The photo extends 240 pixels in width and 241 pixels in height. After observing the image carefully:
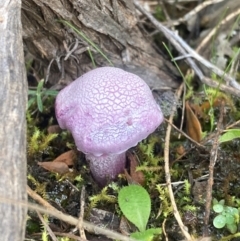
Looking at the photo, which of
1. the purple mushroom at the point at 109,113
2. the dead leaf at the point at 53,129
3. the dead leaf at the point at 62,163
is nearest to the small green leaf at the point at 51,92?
the dead leaf at the point at 53,129

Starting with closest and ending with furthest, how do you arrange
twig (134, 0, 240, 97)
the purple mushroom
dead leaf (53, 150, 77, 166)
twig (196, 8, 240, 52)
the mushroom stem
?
the purple mushroom → the mushroom stem → dead leaf (53, 150, 77, 166) → twig (134, 0, 240, 97) → twig (196, 8, 240, 52)

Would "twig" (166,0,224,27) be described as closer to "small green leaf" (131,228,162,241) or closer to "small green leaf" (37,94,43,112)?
"small green leaf" (37,94,43,112)

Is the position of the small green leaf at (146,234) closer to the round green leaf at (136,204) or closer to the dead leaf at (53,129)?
the round green leaf at (136,204)

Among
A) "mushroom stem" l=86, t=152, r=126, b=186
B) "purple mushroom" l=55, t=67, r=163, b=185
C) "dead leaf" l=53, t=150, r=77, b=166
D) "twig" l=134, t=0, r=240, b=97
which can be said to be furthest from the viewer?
"twig" l=134, t=0, r=240, b=97

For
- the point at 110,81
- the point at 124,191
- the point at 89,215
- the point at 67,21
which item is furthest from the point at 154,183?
the point at 67,21

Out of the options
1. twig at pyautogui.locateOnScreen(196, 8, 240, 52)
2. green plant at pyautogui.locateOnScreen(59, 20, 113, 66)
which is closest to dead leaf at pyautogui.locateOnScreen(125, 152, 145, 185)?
green plant at pyautogui.locateOnScreen(59, 20, 113, 66)

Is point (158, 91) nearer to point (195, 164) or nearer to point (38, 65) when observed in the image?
point (195, 164)

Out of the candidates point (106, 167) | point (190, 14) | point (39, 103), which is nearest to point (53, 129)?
point (39, 103)

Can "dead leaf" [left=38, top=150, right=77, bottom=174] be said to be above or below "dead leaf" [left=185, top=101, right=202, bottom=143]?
below
